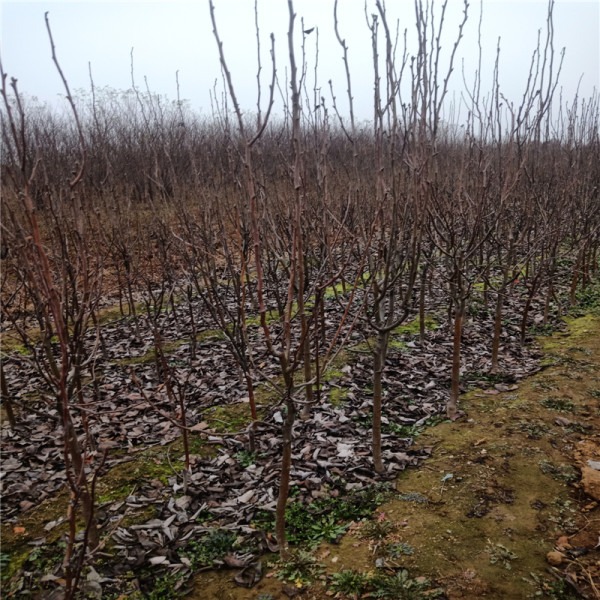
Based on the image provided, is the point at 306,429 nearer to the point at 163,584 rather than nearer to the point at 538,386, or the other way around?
the point at 163,584

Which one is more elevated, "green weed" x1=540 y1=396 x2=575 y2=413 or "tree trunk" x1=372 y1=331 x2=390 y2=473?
"tree trunk" x1=372 y1=331 x2=390 y2=473

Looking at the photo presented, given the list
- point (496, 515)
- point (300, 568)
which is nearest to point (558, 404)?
point (496, 515)

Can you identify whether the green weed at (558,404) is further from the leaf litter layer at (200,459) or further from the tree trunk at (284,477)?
the tree trunk at (284,477)

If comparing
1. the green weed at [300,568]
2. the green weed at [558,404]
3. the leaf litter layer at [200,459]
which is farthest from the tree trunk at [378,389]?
the green weed at [558,404]

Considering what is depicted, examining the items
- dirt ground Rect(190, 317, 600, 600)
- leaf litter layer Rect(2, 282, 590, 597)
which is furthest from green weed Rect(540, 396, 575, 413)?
leaf litter layer Rect(2, 282, 590, 597)

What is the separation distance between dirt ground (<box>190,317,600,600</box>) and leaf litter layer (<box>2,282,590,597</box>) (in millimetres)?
127

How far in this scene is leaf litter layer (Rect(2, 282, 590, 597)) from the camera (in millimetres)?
2686

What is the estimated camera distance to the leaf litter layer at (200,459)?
2.69 m

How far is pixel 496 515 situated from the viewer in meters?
2.76

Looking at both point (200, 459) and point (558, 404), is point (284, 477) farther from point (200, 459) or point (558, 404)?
point (558, 404)

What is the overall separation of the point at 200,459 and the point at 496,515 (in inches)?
82.8

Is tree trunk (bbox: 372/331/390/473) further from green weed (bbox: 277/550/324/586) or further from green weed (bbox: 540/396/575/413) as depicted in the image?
green weed (bbox: 540/396/575/413)

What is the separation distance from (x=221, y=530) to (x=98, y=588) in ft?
2.33

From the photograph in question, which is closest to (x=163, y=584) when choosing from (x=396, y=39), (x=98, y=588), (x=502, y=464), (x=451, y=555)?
(x=98, y=588)
